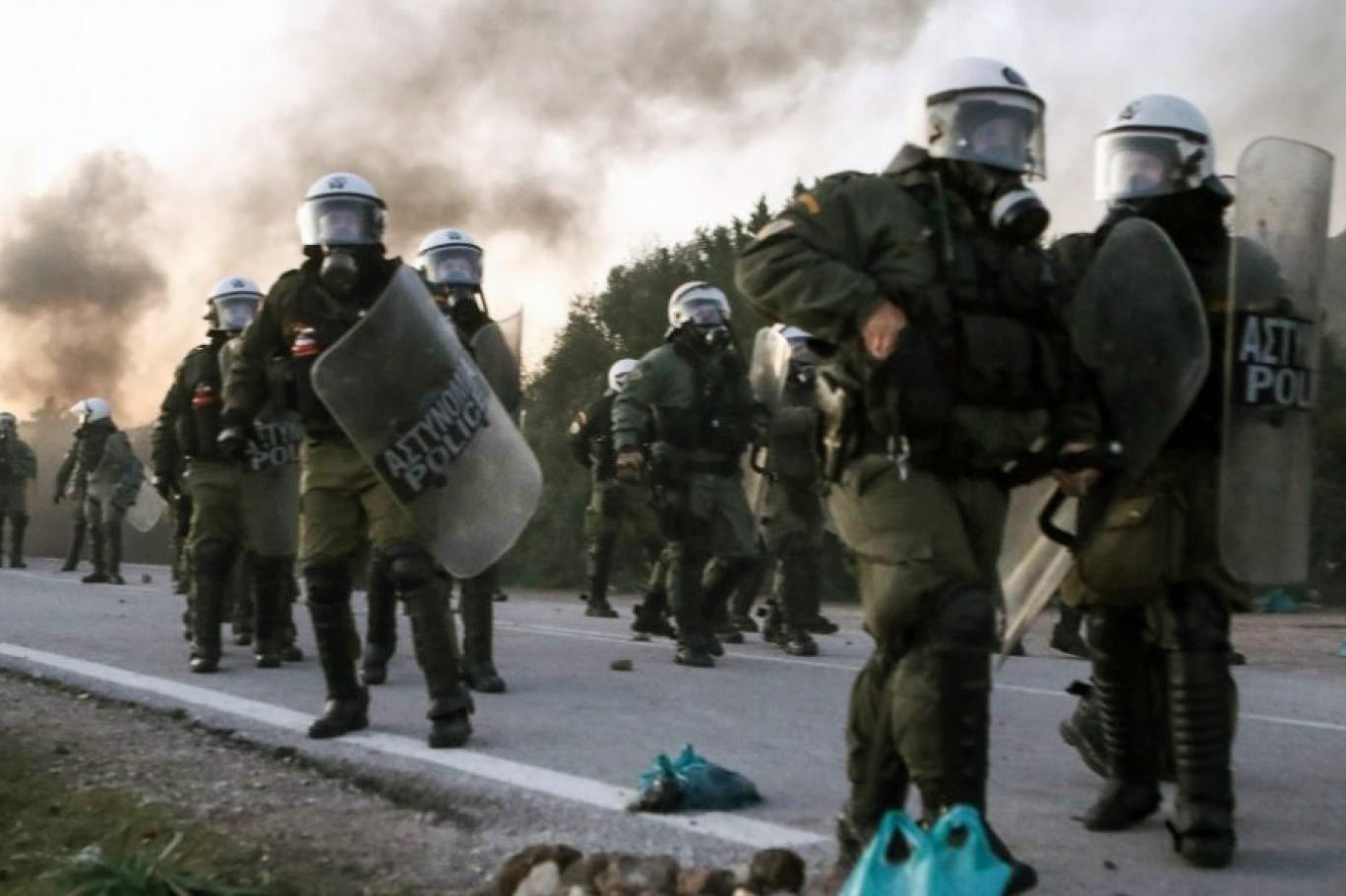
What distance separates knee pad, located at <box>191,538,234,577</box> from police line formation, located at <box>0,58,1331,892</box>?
10.4ft

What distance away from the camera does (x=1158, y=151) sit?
16.4 feet

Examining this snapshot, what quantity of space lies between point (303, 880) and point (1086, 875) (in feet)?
5.78

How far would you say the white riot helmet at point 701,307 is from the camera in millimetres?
10219

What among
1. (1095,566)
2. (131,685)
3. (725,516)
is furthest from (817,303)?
(725,516)

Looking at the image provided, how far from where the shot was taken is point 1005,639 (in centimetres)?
514

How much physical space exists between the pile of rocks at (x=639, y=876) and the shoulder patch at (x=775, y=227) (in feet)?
4.38

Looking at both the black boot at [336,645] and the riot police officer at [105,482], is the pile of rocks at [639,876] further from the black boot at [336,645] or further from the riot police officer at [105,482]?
the riot police officer at [105,482]

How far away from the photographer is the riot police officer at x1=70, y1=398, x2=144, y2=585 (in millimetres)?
21078

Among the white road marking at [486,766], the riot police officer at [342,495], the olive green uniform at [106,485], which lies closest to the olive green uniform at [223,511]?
the white road marking at [486,766]

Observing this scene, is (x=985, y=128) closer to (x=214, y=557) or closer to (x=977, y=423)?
(x=977, y=423)

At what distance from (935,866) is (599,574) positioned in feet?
41.9

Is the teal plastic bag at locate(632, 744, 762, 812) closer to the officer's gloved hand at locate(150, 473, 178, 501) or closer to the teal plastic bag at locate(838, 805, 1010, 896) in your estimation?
the teal plastic bag at locate(838, 805, 1010, 896)

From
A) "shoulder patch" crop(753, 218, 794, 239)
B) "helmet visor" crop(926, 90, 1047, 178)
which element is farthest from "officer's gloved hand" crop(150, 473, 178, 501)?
"helmet visor" crop(926, 90, 1047, 178)

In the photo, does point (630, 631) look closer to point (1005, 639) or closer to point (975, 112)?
point (1005, 639)
